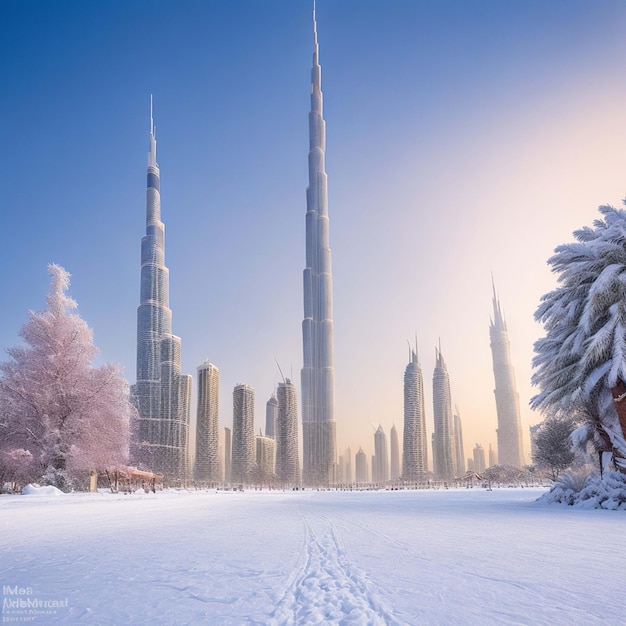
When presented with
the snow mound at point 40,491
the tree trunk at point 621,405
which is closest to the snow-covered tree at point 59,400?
the snow mound at point 40,491

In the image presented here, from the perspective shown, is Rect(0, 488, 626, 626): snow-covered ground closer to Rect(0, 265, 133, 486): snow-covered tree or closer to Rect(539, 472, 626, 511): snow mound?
Rect(539, 472, 626, 511): snow mound

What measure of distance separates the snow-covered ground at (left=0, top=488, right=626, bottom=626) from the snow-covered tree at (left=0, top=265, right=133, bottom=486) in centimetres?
2079

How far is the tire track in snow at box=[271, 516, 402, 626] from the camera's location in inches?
180

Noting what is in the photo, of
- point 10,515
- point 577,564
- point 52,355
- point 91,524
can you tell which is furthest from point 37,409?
point 577,564

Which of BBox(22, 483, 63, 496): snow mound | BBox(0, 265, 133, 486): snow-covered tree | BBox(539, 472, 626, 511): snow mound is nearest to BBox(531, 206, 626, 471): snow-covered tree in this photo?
BBox(539, 472, 626, 511): snow mound

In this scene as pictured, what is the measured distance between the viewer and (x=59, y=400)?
3112 cm

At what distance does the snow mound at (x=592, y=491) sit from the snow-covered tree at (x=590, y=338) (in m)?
1.05

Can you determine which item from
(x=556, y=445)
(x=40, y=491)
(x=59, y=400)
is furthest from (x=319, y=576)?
(x=556, y=445)

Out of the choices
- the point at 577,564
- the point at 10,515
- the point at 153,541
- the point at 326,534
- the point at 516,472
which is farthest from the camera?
the point at 516,472

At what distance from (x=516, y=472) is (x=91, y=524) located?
10588cm

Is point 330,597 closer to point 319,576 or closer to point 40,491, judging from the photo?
point 319,576

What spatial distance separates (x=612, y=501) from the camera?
57.7 ft

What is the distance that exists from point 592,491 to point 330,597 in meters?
17.5

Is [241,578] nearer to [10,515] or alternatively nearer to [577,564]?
[577,564]
